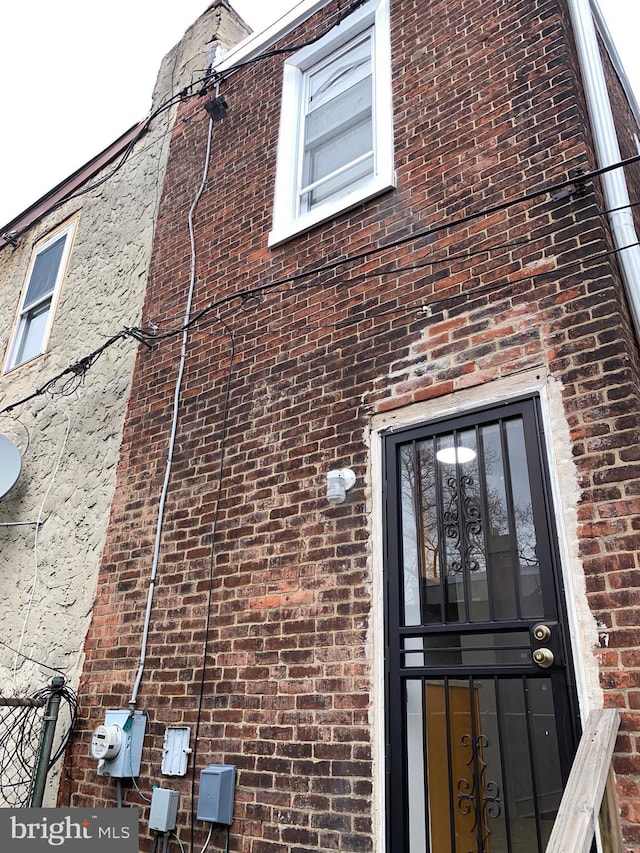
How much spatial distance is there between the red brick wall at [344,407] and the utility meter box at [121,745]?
0.34 ft

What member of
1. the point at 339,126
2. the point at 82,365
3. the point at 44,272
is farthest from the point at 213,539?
the point at 44,272

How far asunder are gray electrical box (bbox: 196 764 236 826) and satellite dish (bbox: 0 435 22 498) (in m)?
3.45

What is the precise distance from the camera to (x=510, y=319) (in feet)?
10.9

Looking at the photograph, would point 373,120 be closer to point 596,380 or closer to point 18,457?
point 596,380

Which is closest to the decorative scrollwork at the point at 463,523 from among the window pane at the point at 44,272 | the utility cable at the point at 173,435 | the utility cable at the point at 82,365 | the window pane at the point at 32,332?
the utility cable at the point at 173,435

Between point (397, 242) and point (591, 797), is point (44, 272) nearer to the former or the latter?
point (397, 242)

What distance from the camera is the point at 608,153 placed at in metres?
3.53

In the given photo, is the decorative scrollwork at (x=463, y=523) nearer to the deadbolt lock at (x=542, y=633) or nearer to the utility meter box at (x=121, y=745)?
the deadbolt lock at (x=542, y=633)

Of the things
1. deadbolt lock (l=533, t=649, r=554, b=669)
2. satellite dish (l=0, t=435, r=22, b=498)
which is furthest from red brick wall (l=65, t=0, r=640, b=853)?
satellite dish (l=0, t=435, r=22, b=498)

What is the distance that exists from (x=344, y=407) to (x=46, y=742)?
2802 millimetres

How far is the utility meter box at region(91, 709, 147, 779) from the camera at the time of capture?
Answer: 3777mm

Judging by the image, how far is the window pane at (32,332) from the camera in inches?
286

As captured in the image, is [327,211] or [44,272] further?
[44,272]

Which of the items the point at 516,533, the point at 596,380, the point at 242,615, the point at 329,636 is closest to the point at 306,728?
the point at 329,636
